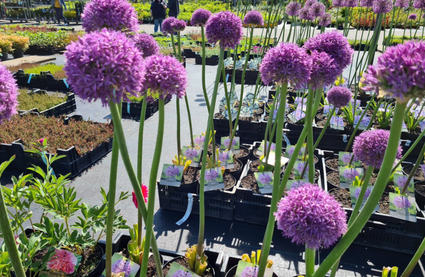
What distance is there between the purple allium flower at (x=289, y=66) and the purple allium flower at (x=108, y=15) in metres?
0.67

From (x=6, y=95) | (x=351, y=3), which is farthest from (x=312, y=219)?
(x=351, y=3)

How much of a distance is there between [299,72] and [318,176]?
7.05 ft

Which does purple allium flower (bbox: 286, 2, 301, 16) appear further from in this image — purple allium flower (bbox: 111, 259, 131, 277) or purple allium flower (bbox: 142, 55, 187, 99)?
purple allium flower (bbox: 111, 259, 131, 277)

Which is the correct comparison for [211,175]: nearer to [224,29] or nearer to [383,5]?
[224,29]

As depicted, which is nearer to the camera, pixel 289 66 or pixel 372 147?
pixel 289 66

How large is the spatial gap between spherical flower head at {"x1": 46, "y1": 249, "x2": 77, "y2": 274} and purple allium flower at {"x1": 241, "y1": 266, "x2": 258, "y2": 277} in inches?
39.3

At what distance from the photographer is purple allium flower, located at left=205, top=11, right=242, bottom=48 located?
6.49 feet

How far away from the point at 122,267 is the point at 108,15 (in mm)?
1458

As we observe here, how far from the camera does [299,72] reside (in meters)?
1.32

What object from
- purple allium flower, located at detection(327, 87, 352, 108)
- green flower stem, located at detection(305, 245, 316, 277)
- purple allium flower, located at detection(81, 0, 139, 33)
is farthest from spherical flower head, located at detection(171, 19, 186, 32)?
green flower stem, located at detection(305, 245, 316, 277)

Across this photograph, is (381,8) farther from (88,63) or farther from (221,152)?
(88,63)

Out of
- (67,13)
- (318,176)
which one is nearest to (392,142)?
(318,176)

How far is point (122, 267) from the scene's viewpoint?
1.94 meters

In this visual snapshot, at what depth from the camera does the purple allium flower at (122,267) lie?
193 cm
